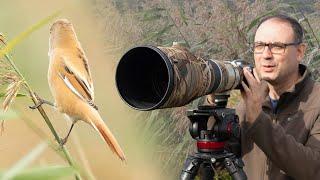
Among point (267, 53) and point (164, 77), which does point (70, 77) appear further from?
point (267, 53)

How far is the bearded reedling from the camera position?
591mm

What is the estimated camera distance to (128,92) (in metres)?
0.83

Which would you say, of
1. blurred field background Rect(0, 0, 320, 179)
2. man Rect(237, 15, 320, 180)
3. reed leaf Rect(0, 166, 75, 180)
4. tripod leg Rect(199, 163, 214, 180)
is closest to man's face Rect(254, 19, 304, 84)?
man Rect(237, 15, 320, 180)

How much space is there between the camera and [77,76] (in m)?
0.61

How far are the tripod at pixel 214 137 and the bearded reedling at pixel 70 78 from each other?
0.36 m

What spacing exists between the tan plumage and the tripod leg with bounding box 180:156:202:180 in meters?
0.38

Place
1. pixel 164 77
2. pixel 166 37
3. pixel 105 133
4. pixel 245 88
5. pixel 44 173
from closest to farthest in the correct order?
pixel 44 173 < pixel 105 133 < pixel 164 77 < pixel 245 88 < pixel 166 37

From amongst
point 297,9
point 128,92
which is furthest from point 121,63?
point 297,9

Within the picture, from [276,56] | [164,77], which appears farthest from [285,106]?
[164,77]

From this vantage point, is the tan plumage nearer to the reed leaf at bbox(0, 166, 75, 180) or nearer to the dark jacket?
the reed leaf at bbox(0, 166, 75, 180)

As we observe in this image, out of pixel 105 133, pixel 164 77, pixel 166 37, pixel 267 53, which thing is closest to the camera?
pixel 105 133

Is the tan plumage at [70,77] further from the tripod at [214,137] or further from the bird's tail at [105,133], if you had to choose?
the tripod at [214,137]

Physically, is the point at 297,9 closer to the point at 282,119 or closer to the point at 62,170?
the point at 282,119

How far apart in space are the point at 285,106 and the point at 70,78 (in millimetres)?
643
